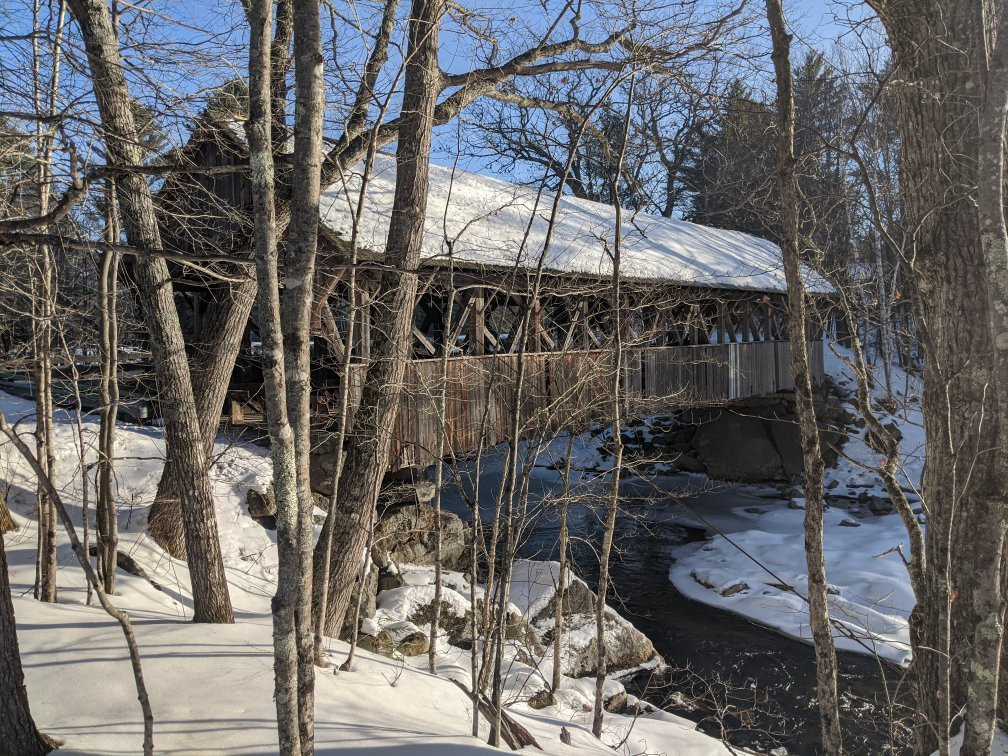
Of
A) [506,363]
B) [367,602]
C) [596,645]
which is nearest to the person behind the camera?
[367,602]

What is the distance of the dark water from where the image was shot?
705 cm

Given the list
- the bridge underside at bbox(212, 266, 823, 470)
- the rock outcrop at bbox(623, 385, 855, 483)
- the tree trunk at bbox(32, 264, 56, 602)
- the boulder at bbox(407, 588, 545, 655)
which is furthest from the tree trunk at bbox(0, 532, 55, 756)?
the rock outcrop at bbox(623, 385, 855, 483)

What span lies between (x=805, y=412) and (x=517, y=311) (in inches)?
323

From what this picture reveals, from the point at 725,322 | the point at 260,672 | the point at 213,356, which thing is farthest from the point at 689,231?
the point at 260,672

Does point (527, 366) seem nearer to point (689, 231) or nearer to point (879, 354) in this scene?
point (689, 231)

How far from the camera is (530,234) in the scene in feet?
34.8

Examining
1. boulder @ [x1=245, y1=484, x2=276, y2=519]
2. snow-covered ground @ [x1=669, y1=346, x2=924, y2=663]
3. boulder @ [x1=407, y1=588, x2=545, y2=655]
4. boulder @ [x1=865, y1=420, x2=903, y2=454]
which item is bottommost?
snow-covered ground @ [x1=669, y1=346, x2=924, y2=663]

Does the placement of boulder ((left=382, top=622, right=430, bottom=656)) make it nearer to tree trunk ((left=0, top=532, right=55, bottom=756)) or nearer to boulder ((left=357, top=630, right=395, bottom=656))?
boulder ((left=357, top=630, right=395, bottom=656))

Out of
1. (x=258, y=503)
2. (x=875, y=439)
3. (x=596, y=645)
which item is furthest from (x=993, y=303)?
(x=875, y=439)

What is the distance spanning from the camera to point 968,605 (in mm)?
3812

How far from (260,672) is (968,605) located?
3844mm

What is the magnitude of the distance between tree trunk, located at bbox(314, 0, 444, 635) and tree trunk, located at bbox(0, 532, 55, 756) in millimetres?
2163

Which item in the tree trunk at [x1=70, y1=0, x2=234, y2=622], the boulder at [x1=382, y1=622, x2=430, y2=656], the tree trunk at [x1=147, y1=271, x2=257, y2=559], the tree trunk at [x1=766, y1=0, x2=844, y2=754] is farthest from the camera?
the boulder at [x1=382, y1=622, x2=430, y2=656]

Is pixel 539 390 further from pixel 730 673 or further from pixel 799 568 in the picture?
pixel 799 568
